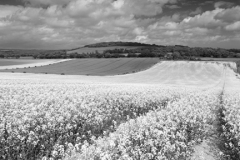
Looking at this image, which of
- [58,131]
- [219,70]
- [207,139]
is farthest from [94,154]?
[219,70]

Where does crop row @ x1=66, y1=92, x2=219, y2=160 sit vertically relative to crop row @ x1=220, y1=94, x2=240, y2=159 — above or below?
above

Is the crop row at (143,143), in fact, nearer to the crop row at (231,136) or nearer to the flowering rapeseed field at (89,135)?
the flowering rapeseed field at (89,135)

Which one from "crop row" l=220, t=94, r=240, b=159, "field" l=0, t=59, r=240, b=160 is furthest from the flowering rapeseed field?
"crop row" l=220, t=94, r=240, b=159

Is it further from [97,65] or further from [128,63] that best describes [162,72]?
[97,65]

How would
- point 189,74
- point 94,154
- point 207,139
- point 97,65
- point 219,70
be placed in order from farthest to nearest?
point 97,65, point 219,70, point 189,74, point 207,139, point 94,154

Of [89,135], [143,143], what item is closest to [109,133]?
[89,135]

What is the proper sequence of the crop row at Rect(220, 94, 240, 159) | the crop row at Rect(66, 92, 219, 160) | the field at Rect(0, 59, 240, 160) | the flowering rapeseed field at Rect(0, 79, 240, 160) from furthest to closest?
the crop row at Rect(220, 94, 240, 159), the field at Rect(0, 59, 240, 160), the flowering rapeseed field at Rect(0, 79, 240, 160), the crop row at Rect(66, 92, 219, 160)

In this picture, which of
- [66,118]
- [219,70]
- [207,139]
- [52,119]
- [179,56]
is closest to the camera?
[52,119]

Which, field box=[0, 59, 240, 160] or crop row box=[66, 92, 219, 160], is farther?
field box=[0, 59, 240, 160]

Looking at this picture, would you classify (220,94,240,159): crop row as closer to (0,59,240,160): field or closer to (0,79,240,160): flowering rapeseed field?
(0,59,240,160): field

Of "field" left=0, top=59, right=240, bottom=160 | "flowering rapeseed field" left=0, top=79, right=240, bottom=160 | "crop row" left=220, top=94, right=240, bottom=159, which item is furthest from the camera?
"crop row" left=220, top=94, right=240, bottom=159

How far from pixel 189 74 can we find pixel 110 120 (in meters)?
63.0

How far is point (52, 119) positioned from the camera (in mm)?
8328

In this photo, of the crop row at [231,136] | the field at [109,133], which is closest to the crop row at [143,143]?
the field at [109,133]
